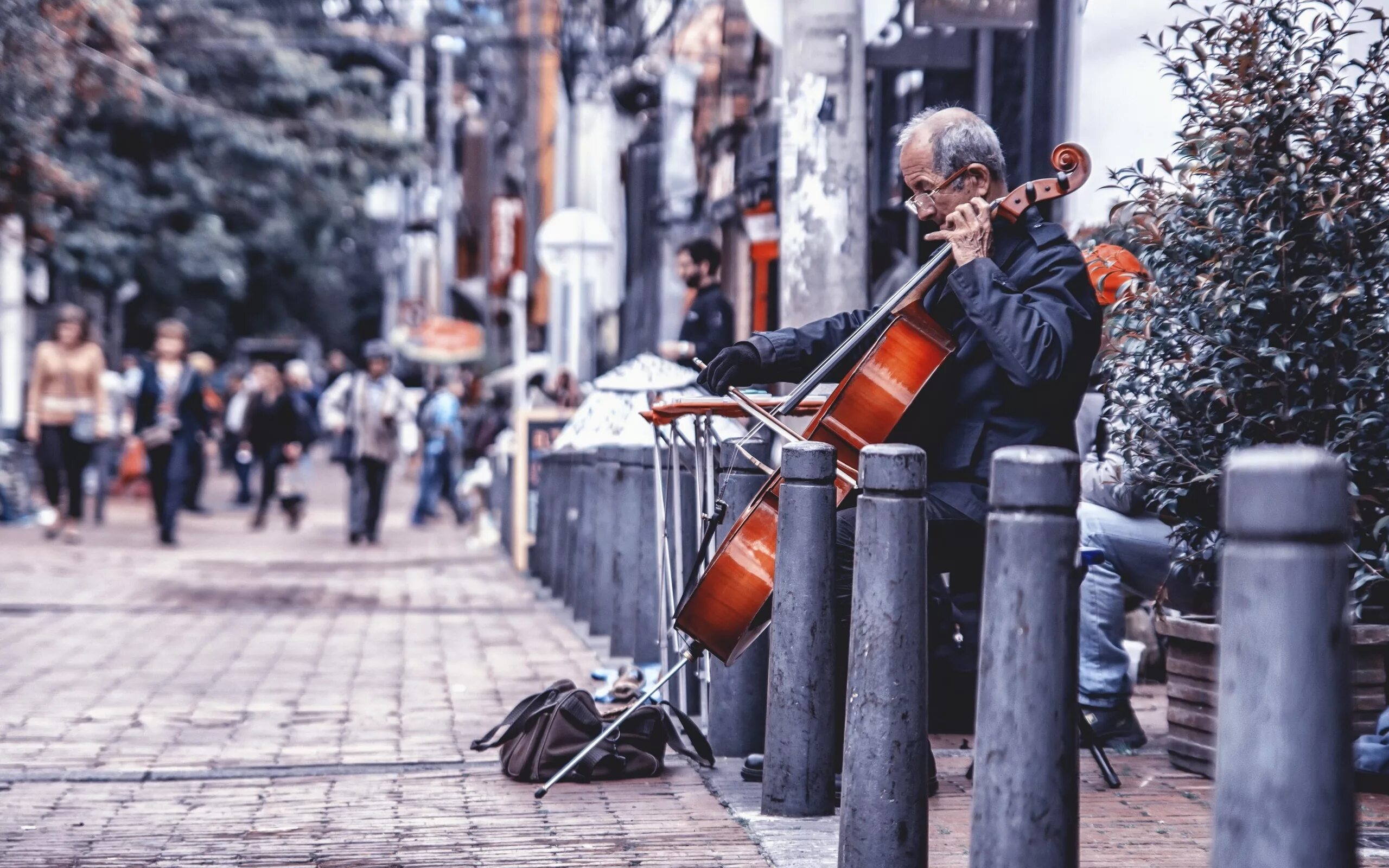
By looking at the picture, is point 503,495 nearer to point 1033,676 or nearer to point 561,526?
point 561,526

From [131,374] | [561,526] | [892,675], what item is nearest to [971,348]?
[892,675]

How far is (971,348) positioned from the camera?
14.9ft

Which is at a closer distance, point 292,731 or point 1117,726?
point 1117,726

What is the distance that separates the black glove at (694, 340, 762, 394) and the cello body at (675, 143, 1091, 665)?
31 centimetres

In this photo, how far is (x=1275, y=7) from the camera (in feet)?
16.5

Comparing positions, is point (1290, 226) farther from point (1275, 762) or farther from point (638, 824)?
point (1275, 762)

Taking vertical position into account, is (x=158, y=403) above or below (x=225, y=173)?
below

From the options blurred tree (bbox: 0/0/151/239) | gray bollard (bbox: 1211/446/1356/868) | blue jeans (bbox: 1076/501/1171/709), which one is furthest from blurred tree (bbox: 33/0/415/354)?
gray bollard (bbox: 1211/446/1356/868)

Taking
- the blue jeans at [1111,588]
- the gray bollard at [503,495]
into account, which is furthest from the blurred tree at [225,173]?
the blue jeans at [1111,588]

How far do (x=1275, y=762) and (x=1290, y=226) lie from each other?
281cm

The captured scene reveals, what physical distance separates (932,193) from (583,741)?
202 cm

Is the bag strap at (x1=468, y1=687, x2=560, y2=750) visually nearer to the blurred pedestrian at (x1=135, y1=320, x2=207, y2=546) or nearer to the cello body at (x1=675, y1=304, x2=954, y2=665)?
the cello body at (x1=675, y1=304, x2=954, y2=665)

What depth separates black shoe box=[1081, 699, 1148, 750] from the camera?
5.79m

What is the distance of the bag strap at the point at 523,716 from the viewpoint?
542 cm
